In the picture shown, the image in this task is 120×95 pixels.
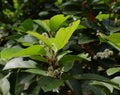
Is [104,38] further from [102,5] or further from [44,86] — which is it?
[102,5]

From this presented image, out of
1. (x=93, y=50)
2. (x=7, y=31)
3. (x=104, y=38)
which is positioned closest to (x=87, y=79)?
(x=104, y=38)

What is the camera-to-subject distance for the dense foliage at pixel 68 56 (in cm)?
123

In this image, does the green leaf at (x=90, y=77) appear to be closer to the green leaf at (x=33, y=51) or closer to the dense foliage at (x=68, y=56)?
the dense foliage at (x=68, y=56)

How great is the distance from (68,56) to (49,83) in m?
0.13

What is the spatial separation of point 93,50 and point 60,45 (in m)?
0.40

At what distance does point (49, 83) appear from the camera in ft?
3.98

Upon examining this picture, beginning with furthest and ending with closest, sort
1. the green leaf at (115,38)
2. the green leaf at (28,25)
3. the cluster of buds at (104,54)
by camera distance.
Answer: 1. the green leaf at (28,25)
2. the cluster of buds at (104,54)
3. the green leaf at (115,38)

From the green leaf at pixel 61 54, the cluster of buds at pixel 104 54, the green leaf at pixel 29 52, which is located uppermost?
the green leaf at pixel 29 52

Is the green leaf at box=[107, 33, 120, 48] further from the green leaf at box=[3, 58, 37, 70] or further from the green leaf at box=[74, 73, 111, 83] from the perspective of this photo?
the green leaf at box=[3, 58, 37, 70]

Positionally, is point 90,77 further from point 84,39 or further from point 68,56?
point 84,39

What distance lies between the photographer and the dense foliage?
4.02 ft

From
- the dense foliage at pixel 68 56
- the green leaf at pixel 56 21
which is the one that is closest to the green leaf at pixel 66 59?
the dense foliage at pixel 68 56

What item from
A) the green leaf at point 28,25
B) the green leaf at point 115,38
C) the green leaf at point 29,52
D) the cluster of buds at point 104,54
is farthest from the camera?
the green leaf at point 28,25

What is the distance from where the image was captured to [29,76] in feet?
4.47
